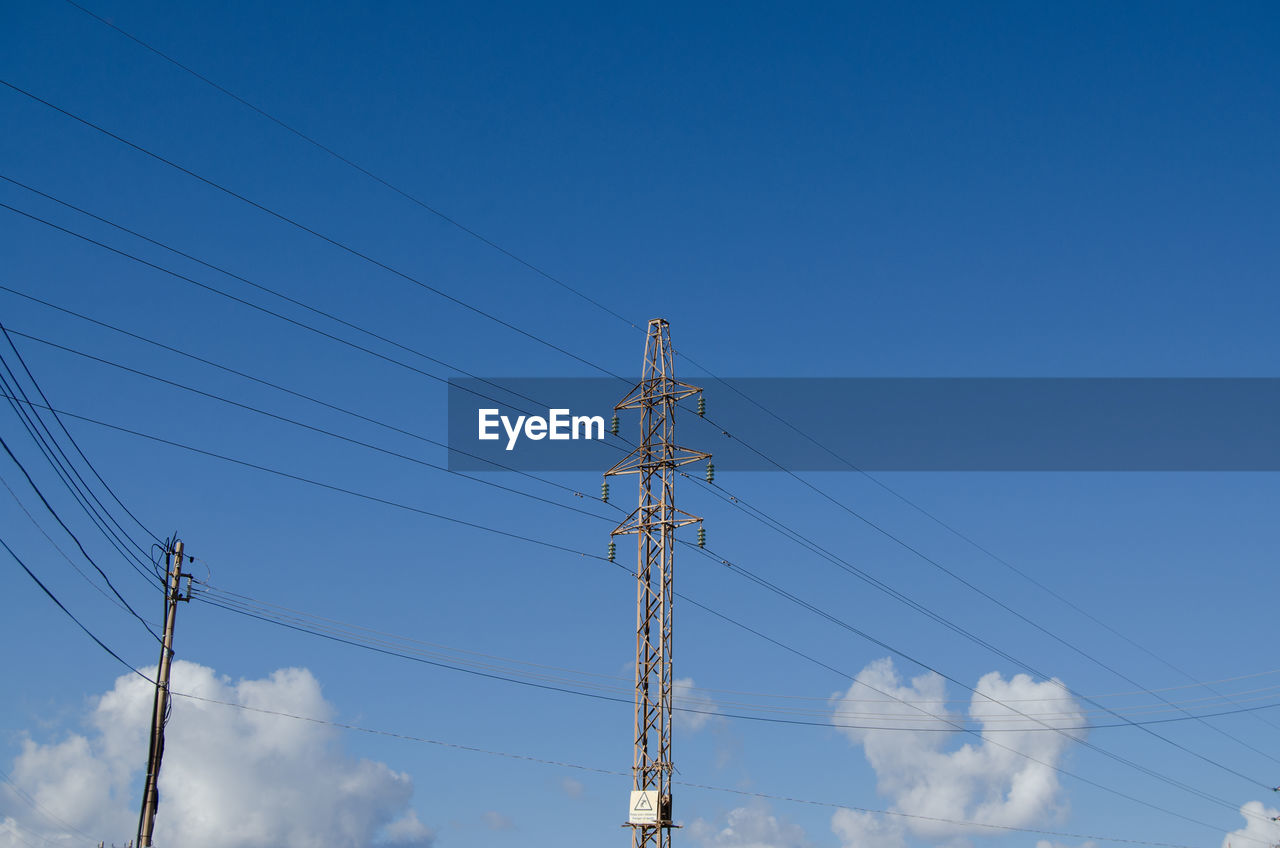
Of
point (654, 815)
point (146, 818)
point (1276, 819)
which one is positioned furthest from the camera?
point (1276, 819)

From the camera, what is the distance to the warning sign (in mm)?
50656

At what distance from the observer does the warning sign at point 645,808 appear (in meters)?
50.7

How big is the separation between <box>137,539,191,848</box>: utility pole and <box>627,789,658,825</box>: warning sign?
1707cm

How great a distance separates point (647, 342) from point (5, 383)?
93.3 feet

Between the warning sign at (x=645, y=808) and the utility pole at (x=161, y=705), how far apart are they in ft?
56.0

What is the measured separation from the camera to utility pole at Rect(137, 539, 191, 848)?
43.0 meters

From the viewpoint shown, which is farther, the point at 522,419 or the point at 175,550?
the point at 522,419

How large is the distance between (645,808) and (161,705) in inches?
700

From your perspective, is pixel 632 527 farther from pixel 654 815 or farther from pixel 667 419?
pixel 654 815

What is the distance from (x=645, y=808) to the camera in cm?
5088

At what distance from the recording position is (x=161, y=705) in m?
44.8

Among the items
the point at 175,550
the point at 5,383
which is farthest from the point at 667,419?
the point at 5,383

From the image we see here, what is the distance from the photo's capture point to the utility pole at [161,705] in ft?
141

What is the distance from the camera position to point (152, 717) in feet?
146
